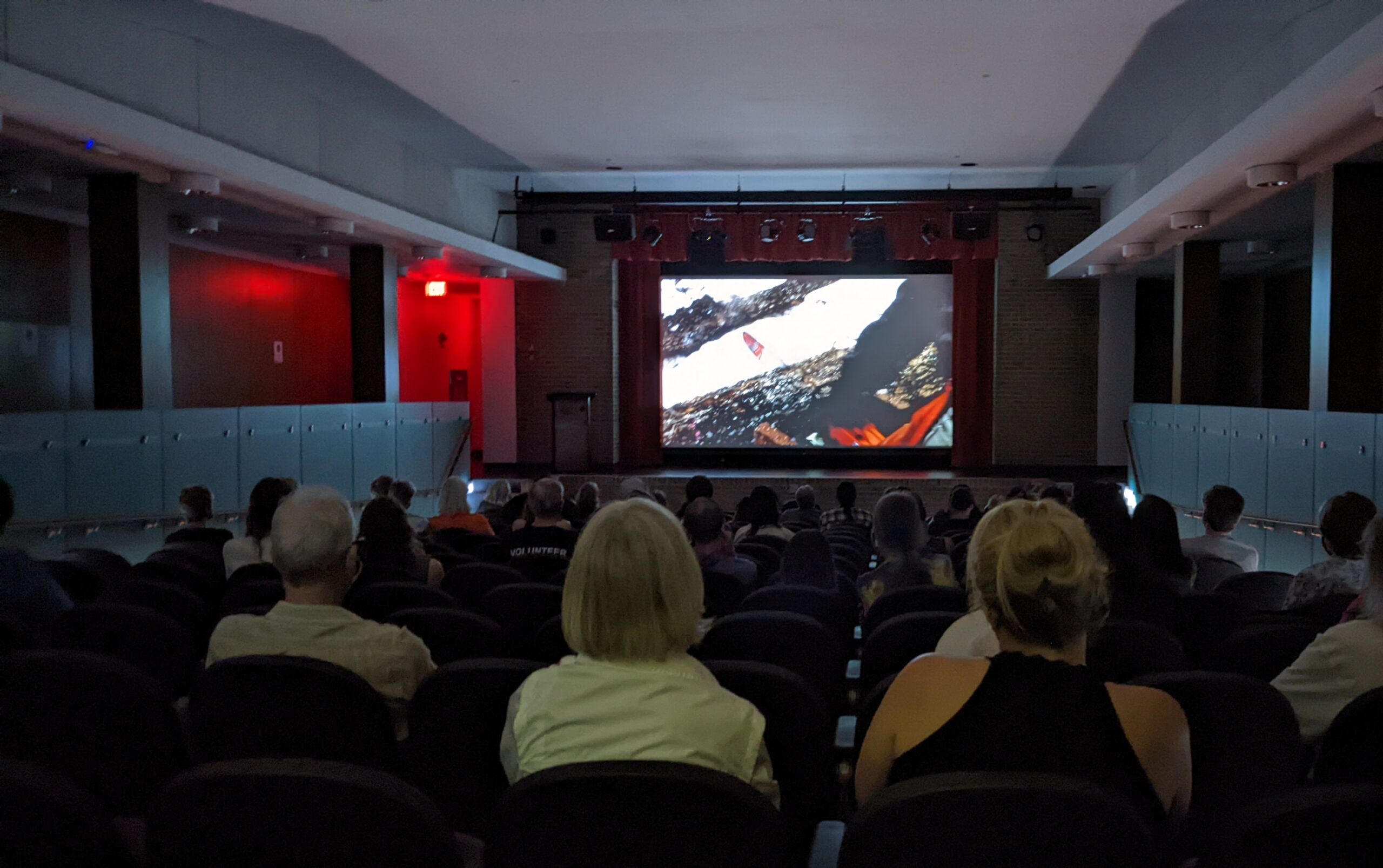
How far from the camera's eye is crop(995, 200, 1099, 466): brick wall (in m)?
14.8

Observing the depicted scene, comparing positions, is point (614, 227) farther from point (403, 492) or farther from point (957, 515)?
point (403, 492)

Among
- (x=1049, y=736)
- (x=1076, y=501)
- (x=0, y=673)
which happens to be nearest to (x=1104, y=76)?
(x=1076, y=501)

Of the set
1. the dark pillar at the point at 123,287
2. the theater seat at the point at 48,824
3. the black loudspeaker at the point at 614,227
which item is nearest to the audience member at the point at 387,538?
the theater seat at the point at 48,824

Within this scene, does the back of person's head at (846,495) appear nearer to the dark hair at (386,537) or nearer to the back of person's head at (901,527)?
the back of person's head at (901,527)

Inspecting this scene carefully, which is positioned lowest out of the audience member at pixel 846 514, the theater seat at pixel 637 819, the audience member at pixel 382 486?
the audience member at pixel 846 514

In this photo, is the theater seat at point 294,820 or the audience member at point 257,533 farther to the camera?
the audience member at point 257,533

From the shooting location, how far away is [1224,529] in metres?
5.17

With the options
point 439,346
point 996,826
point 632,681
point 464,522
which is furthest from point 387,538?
point 439,346

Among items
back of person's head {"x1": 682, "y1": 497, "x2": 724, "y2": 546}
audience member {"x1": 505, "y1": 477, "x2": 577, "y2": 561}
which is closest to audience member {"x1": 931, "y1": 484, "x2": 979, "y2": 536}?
back of person's head {"x1": 682, "y1": 497, "x2": 724, "y2": 546}

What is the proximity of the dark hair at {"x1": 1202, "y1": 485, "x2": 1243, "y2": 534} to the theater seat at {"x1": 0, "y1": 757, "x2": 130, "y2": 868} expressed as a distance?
5.03 m

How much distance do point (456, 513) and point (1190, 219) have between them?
7.49m

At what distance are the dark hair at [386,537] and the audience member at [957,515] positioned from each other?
4.33 m

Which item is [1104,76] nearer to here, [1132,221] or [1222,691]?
[1132,221]

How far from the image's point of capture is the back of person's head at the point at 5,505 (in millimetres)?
3777
